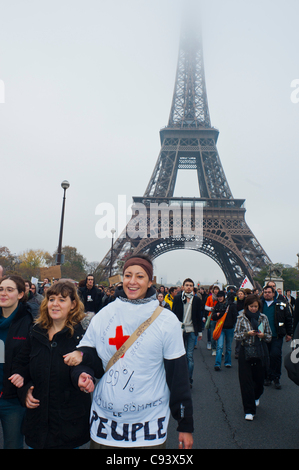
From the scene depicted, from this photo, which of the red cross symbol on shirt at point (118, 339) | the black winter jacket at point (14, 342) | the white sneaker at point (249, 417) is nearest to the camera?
the red cross symbol on shirt at point (118, 339)

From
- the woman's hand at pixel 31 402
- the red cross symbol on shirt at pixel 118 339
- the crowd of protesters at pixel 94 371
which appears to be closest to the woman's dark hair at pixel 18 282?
the crowd of protesters at pixel 94 371

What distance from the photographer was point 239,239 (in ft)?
121

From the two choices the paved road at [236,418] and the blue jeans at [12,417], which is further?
the paved road at [236,418]

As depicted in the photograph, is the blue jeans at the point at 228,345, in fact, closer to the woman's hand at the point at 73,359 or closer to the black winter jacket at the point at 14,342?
the black winter jacket at the point at 14,342

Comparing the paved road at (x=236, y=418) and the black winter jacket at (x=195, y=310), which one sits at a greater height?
the black winter jacket at (x=195, y=310)

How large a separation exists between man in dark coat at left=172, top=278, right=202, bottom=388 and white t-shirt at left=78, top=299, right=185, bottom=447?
15.2 feet

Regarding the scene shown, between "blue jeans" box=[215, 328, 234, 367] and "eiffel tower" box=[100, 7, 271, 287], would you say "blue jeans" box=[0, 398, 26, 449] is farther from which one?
"eiffel tower" box=[100, 7, 271, 287]

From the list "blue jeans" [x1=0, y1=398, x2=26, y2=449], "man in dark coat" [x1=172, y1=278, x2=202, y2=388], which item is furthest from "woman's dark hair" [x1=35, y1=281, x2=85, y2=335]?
"man in dark coat" [x1=172, y1=278, x2=202, y2=388]

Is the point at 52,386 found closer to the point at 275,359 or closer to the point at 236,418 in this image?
the point at 236,418

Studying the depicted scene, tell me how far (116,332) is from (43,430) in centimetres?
91

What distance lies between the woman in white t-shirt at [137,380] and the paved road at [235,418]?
2108 millimetres

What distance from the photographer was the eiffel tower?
118ft

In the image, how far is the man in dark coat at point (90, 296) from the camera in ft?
28.0
